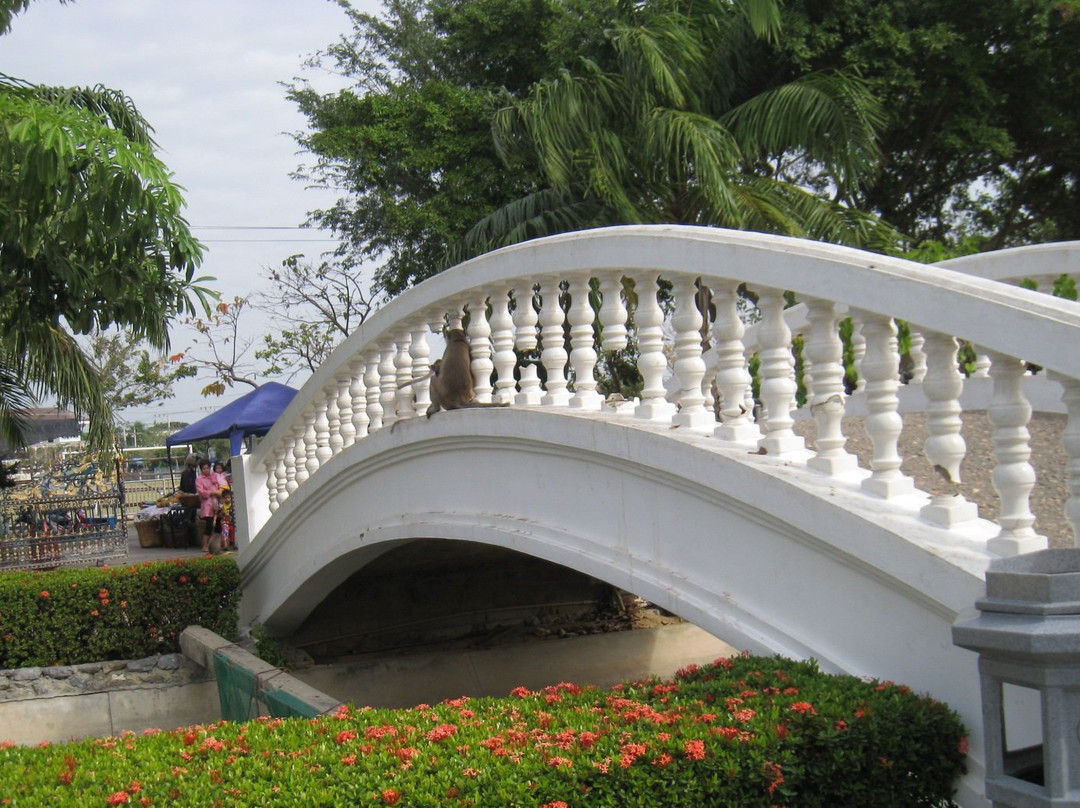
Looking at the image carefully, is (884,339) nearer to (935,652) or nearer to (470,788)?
(935,652)

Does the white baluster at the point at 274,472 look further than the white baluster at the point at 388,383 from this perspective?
Yes

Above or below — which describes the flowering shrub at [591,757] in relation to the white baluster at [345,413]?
below

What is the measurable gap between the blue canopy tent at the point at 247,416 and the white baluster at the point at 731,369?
12.2 metres

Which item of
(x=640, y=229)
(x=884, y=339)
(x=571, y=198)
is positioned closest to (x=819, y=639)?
(x=884, y=339)

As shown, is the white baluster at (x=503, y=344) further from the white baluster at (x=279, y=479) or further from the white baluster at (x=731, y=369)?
the white baluster at (x=279, y=479)

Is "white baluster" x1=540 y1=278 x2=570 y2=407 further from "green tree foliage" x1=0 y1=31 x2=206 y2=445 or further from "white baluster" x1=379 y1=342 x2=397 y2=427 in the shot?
"green tree foliage" x1=0 y1=31 x2=206 y2=445

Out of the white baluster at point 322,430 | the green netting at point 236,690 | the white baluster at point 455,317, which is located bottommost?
the green netting at point 236,690

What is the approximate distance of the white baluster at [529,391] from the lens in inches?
221

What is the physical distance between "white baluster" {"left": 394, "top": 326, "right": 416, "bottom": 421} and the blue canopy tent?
915 centimetres

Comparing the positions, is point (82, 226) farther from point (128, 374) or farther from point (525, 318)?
point (128, 374)

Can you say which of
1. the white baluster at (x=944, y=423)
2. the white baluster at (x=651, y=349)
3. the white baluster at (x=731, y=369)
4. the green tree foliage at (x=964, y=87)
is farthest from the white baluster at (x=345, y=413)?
the green tree foliage at (x=964, y=87)

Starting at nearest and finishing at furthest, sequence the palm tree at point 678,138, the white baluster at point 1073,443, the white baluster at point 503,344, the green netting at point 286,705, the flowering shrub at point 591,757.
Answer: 1. the flowering shrub at point 591,757
2. the white baluster at point 1073,443
3. the green netting at point 286,705
4. the white baluster at point 503,344
5. the palm tree at point 678,138

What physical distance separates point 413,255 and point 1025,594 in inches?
623

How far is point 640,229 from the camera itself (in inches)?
186
